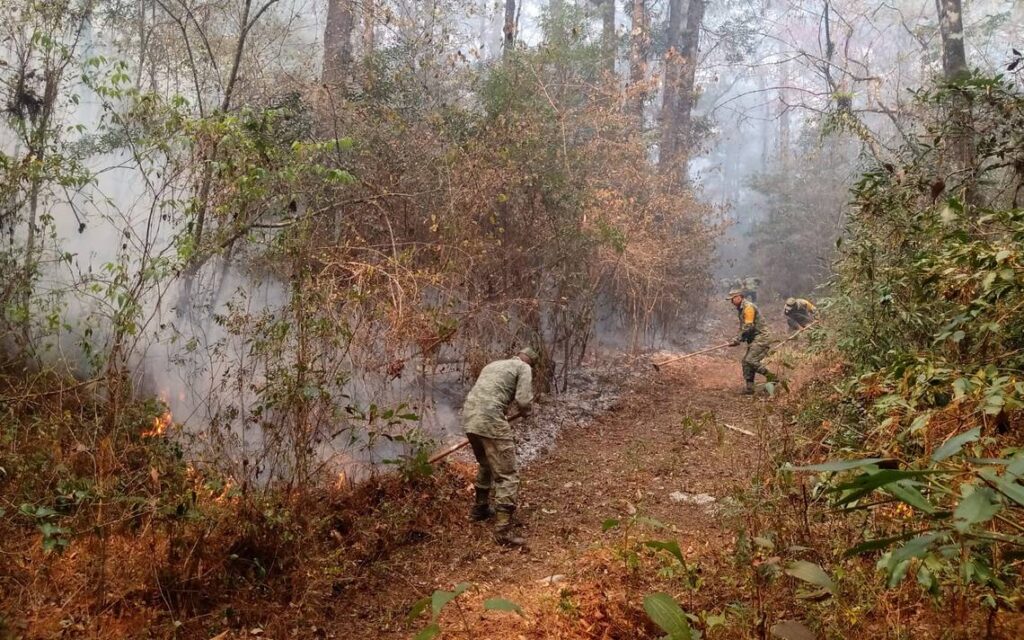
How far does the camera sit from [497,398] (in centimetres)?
575

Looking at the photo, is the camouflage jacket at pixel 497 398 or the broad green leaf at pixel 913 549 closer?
the broad green leaf at pixel 913 549

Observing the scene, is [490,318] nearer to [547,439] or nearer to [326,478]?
[547,439]

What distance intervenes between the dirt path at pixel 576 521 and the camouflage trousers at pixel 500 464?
14.6 inches

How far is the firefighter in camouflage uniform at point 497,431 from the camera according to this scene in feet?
18.3

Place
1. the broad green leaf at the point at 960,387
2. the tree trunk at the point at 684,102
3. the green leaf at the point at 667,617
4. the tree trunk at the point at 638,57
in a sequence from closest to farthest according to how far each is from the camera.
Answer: the green leaf at the point at 667,617, the broad green leaf at the point at 960,387, the tree trunk at the point at 638,57, the tree trunk at the point at 684,102

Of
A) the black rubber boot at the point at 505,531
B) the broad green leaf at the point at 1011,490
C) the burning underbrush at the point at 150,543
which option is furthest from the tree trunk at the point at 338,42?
the broad green leaf at the point at 1011,490

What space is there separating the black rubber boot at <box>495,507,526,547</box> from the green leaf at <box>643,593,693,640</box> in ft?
10.4

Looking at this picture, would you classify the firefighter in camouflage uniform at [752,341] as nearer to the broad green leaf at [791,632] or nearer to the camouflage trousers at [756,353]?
the camouflage trousers at [756,353]

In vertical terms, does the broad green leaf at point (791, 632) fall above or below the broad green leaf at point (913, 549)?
below

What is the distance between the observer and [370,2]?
979 centimetres

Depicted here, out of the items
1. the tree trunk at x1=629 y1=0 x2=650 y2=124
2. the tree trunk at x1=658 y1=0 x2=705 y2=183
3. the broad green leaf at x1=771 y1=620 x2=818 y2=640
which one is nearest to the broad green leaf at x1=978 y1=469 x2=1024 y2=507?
the broad green leaf at x1=771 y1=620 x2=818 y2=640

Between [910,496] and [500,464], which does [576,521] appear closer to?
[500,464]

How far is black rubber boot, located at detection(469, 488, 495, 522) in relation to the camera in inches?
228

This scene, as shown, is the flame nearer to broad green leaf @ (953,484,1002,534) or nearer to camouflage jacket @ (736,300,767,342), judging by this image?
broad green leaf @ (953,484,1002,534)
